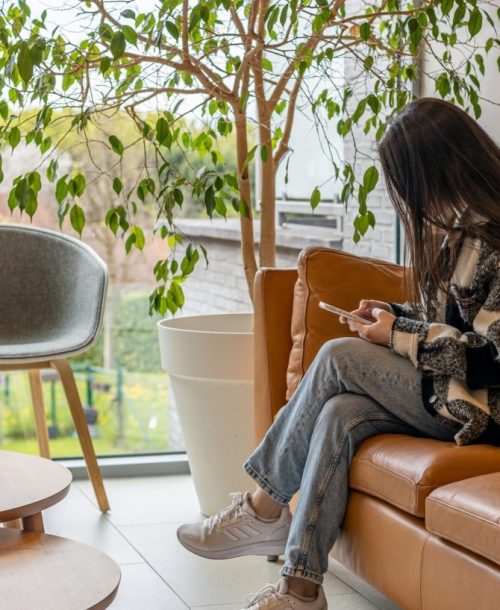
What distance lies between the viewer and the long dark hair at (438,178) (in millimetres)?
1999

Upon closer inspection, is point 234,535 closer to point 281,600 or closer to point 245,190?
point 281,600

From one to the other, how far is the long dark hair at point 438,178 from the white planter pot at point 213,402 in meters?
0.82

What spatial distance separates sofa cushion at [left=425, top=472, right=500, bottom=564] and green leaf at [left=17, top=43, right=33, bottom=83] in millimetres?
1319

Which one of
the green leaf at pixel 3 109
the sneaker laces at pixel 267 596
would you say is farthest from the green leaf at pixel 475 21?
the sneaker laces at pixel 267 596

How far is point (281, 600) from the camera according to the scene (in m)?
1.91

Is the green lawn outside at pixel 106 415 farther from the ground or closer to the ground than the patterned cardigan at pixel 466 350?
closer to the ground

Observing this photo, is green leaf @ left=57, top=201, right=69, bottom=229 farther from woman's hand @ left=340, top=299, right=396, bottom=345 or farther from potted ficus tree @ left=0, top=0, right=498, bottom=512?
woman's hand @ left=340, top=299, right=396, bottom=345

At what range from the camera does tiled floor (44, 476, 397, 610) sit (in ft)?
7.43

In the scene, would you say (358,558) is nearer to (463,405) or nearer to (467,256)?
(463,405)

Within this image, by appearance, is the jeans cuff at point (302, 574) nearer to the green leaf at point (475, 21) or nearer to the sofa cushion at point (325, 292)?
the sofa cushion at point (325, 292)

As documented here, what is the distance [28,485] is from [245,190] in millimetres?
1207

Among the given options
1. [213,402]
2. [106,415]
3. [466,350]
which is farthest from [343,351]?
[106,415]

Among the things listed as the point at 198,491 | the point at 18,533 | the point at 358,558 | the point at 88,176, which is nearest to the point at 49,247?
the point at 88,176

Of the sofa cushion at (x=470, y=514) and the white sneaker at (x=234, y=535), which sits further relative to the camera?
the white sneaker at (x=234, y=535)
